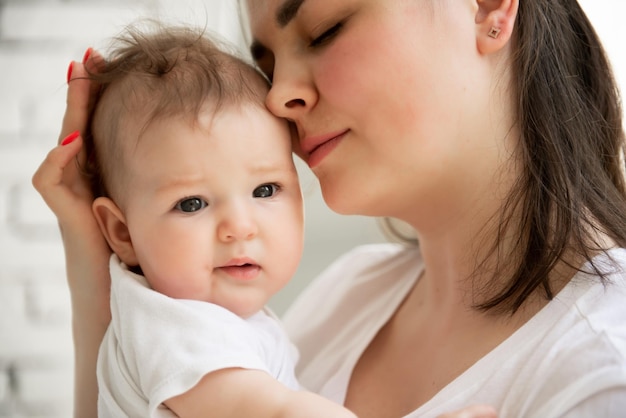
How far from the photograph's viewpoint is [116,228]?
133 cm

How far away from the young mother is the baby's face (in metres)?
0.14

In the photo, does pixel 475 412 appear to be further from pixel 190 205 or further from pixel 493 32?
pixel 493 32

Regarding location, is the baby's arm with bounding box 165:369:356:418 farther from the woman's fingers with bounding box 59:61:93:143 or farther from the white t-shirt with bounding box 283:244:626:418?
the woman's fingers with bounding box 59:61:93:143

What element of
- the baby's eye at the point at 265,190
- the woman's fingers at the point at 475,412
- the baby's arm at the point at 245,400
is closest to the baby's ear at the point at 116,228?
the baby's eye at the point at 265,190

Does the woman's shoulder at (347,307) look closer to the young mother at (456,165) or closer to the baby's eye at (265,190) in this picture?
the young mother at (456,165)

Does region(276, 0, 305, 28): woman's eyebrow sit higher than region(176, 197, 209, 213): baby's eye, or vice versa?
region(276, 0, 305, 28): woman's eyebrow

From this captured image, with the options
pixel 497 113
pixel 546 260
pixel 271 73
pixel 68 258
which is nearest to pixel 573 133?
pixel 497 113

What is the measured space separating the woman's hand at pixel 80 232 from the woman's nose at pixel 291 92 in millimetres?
327

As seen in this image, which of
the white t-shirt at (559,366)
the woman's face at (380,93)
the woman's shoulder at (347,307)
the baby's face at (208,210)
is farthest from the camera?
the woman's shoulder at (347,307)

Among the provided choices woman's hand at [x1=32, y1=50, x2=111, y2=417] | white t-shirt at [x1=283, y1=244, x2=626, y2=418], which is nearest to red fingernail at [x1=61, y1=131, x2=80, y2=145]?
woman's hand at [x1=32, y1=50, x2=111, y2=417]

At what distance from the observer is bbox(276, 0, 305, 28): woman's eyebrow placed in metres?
1.32

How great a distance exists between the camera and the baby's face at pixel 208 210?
1.19 meters

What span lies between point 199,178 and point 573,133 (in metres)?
0.64

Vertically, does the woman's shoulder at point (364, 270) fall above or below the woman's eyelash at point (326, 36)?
below
